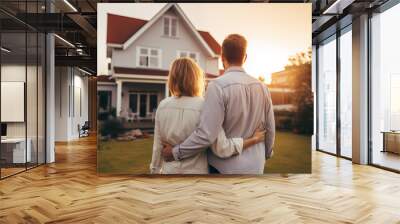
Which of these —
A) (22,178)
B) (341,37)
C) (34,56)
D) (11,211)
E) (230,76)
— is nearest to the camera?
(11,211)

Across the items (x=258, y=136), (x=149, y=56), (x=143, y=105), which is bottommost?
(x=258, y=136)

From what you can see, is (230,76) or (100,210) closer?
(100,210)

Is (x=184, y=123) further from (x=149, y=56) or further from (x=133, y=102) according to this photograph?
(x=149, y=56)

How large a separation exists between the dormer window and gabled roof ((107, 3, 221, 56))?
12cm

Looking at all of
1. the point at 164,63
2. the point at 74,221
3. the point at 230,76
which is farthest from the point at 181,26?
the point at 74,221

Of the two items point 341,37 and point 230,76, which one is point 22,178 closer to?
point 230,76

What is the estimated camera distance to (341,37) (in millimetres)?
8641

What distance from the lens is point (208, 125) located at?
203 inches

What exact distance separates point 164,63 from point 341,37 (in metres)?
4.88

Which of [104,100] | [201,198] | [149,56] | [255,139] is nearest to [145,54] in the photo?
[149,56]

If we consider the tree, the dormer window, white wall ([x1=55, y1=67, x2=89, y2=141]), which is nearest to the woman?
the dormer window

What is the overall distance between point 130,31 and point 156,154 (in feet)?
5.96

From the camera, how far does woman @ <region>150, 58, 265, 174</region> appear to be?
5.22 m

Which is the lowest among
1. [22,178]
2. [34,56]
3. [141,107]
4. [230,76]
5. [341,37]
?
[22,178]
